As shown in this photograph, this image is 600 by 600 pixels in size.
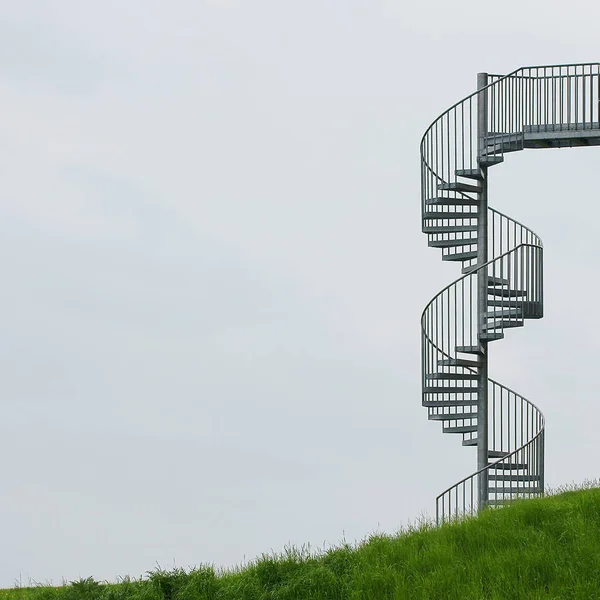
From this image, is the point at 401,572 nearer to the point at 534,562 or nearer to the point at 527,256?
the point at 534,562

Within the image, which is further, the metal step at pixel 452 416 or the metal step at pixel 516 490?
the metal step at pixel 452 416

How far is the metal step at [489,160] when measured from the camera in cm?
1680

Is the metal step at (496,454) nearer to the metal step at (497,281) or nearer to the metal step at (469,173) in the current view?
the metal step at (497,281)

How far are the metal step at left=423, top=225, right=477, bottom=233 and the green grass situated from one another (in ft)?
16.4

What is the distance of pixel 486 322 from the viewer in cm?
1648

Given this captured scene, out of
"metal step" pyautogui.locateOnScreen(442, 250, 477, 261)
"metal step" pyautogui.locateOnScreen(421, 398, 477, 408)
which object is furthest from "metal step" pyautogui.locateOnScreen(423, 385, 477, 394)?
"metal step" pyautogui.locateOnScreen(442, 250, 477, 261)

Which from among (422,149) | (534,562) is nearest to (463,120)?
(422,149)

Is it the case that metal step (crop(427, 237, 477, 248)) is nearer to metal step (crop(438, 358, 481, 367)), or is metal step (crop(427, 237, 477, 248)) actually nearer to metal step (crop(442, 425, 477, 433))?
metal step (crop(438, 358, 481, 367))

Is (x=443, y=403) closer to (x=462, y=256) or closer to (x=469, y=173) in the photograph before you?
(x=462, y=256)

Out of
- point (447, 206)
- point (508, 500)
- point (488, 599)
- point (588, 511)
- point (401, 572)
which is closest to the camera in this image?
point (488, 599)

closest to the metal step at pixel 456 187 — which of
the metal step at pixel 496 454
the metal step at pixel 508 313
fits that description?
the metal step at pixel 508 313

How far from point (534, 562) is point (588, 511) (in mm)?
1554

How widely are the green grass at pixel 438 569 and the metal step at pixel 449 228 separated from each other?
4.99 m

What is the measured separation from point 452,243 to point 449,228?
0.26m
